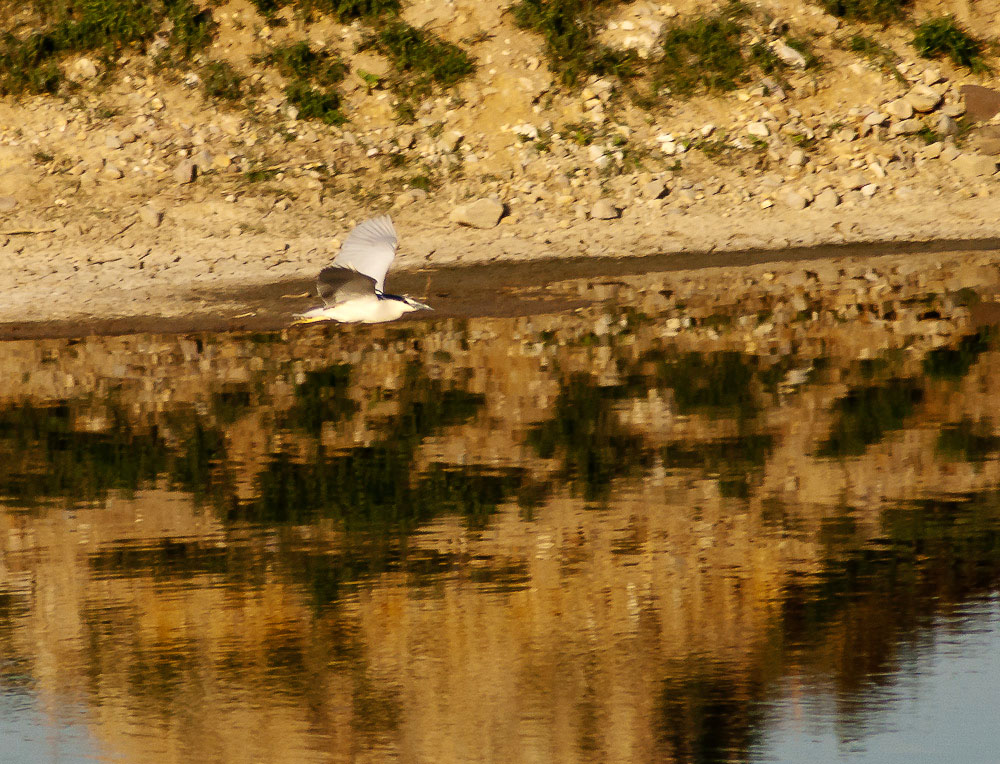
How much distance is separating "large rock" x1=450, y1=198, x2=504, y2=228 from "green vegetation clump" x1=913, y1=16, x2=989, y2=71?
18.8ft

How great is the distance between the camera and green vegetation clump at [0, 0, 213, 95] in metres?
18.2

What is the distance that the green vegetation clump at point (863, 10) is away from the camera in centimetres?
1950


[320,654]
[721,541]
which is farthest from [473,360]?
[320,654]

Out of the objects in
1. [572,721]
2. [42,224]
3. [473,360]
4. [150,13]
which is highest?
[150,13]

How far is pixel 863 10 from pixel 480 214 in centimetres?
600

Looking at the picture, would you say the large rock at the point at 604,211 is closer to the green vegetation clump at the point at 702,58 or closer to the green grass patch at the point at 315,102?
the green vegetation clump at the point at 702,58

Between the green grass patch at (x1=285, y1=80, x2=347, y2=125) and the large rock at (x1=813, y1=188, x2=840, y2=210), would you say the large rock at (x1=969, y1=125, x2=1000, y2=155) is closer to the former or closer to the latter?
the large rock at (x1=813, y1=188, x2=840, y2=210)

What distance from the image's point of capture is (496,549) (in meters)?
7.43

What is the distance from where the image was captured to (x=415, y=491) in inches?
334

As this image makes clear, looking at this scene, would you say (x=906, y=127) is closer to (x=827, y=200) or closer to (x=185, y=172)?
(x=827, y=200)

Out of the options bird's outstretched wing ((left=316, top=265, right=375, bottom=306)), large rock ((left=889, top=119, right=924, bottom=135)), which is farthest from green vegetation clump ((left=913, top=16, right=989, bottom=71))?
bird's outstretched wing ((left=316, top=265, right=375, bottom=306))

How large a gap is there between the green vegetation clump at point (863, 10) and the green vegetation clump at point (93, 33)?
6972mm

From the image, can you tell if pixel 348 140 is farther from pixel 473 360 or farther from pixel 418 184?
pixel 473 360

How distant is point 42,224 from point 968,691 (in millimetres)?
12261
